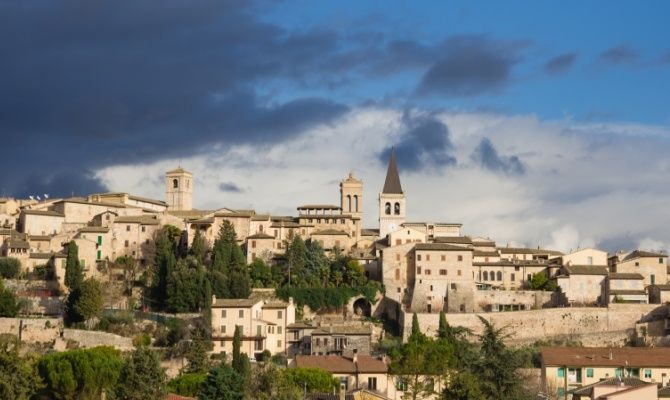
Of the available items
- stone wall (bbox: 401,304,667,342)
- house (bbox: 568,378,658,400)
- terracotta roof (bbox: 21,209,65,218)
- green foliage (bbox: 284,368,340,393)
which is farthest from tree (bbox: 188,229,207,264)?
house (bbox: 568,378,658,400)

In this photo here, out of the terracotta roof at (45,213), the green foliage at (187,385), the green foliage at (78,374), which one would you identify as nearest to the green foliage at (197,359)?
the green foliage at (187,385)

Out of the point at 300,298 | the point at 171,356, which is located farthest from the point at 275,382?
the point at 300,298

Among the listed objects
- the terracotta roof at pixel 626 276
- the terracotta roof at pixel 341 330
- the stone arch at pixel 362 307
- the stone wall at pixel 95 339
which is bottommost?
the stone wall at pixel 95 339

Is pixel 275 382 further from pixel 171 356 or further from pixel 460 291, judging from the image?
pixel 460 291

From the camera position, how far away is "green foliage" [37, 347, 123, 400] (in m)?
68.8

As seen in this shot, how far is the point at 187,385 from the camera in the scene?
236ft

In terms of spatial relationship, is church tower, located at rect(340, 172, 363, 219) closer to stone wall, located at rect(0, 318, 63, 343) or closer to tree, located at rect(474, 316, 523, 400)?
stone wall, located at rect(0, 318, 63, 343)

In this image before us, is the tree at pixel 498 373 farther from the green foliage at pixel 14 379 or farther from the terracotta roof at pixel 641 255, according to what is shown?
the terracotta roof at pixel 641 255

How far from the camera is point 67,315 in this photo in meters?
85.4

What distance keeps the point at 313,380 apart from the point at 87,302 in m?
18.6

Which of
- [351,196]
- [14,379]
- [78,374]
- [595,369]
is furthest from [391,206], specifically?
[14,379]

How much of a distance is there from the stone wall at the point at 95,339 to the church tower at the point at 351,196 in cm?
2864

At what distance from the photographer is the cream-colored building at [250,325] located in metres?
82.6

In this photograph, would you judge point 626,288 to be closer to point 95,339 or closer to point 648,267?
point 648,267
